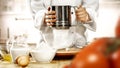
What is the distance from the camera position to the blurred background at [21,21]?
3.34 m

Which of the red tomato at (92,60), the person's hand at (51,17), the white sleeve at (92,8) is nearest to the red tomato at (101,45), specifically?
the red tomato at (92,60)

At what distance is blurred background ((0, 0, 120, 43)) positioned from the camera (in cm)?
334

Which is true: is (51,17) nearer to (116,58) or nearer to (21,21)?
(116,58)

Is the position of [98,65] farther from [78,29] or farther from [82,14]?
[78,29]

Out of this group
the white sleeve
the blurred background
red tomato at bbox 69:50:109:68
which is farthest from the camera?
the blurred background

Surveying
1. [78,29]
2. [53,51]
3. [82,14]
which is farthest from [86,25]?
[53,51]

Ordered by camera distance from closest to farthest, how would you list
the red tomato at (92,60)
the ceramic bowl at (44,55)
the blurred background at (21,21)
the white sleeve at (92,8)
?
the red tomato at (92,60) → the ceramic bowl at (44,55) → the white sleeve at (92,8) → the blurred background at (21,21)

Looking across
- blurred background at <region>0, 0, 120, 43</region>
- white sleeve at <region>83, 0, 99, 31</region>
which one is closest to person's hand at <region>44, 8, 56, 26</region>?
white sleeve at <region>83, 0, 99, 31</region>

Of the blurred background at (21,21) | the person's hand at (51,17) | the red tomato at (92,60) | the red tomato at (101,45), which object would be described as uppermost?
the red tomato at (101,45)

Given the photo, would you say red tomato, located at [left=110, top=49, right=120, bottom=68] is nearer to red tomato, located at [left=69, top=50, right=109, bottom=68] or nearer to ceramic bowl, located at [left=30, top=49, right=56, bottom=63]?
red tomato, located at [left=69, top=50, right=109, bottom=68]

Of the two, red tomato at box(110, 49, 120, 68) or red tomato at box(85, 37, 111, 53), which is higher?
red tomato at box(85, 37, 111, 53)


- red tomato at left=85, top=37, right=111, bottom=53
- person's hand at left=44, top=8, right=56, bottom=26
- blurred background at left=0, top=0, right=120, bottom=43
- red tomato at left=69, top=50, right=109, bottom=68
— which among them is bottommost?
blurred background at left=0, top=0, right=120, bottom=43

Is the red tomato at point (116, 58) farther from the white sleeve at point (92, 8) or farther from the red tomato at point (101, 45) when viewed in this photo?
the white sleeve at point (92, 8)

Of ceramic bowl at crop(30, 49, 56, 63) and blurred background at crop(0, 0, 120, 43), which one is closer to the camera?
ceramic bowl at crop(30, 49, 56, 63)
